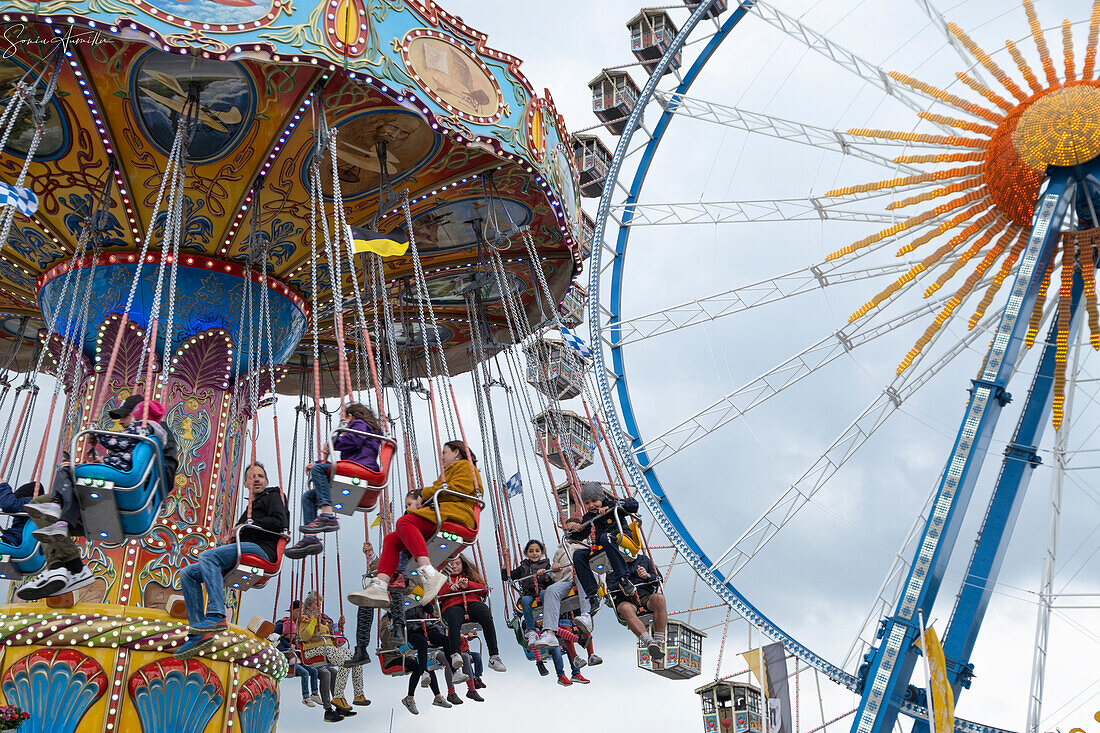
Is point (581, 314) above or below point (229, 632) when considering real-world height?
above

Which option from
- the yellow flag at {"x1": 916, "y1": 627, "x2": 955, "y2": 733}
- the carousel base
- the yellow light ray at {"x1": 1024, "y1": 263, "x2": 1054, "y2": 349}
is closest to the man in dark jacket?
the carousel base

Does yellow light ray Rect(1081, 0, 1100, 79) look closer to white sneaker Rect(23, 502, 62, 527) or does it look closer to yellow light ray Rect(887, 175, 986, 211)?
yellow light ray Rect(887, 175, 986, 211)

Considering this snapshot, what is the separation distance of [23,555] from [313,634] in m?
4.60

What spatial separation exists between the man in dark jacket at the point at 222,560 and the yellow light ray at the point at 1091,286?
895cm

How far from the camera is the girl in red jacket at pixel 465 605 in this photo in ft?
38.0

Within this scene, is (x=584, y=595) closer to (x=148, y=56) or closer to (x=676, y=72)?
(x=148, y=56)

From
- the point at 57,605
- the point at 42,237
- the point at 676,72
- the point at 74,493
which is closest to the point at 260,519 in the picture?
the point at 74,493

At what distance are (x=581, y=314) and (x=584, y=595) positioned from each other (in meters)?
8.39

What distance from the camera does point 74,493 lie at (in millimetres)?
7918

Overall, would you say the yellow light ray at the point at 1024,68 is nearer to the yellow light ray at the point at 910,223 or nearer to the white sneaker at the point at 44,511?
the yellow light ray at the point at 910,223

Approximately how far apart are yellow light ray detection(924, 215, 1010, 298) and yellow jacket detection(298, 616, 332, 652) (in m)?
8.11

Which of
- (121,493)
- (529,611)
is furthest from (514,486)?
(121,493)

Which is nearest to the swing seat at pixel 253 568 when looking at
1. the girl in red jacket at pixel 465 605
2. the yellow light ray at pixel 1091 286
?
the girl in red jacket at pixel 465 605

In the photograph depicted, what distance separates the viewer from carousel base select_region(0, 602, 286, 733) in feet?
31.2
